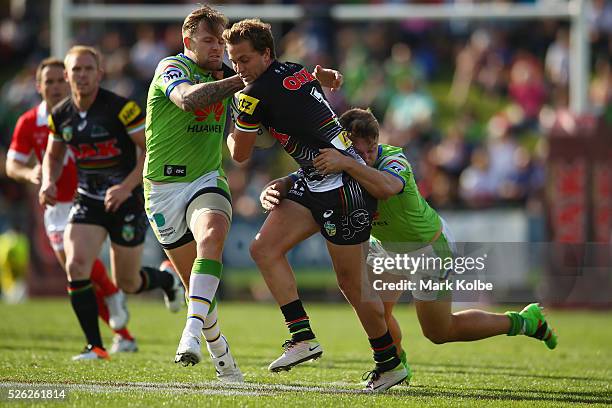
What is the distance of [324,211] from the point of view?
22.3 feet

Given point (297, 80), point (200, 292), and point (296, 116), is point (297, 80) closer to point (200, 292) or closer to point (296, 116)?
point (296, 116)

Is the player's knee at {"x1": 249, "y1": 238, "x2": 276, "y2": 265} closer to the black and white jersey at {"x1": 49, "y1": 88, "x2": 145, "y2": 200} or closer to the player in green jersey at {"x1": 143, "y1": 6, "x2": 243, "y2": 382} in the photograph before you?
the player in green jersey at {"x1": 143, "y1": 6, "x2": 243, "y2": 382}

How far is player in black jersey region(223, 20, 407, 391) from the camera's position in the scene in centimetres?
672

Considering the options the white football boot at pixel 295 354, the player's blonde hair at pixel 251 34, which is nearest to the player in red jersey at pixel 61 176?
the white football boot at pixel 295 354

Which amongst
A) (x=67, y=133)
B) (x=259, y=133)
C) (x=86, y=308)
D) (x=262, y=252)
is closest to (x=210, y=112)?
(x=259, y=133)

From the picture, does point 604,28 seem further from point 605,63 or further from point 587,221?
point 587,221

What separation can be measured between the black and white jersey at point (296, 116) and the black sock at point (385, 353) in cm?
111

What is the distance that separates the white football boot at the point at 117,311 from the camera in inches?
395

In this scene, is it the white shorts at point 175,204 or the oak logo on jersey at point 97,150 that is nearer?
the white shorts at point 175,204

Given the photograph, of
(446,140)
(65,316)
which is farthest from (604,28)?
(65,316)

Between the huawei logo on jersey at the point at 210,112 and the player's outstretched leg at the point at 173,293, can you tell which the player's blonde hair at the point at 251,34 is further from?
the player's outstretched leg at the point at 173,293

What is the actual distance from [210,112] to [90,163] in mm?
2138

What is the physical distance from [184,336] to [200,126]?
1.62 metres

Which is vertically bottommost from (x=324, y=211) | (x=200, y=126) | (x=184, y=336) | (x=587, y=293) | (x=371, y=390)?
(x=587, y=293)
